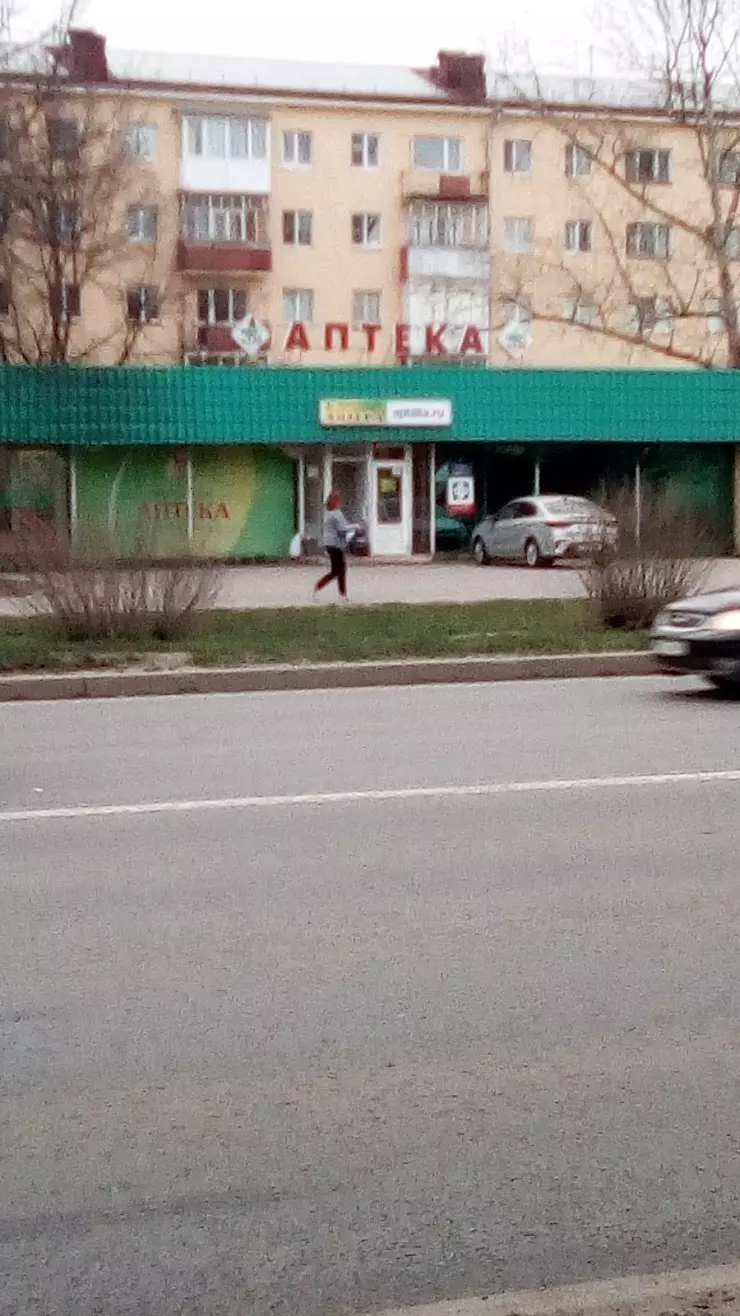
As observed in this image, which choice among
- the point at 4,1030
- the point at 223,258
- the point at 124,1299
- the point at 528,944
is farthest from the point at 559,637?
the point at 223,258

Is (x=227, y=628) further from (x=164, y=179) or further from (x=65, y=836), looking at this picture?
(x=164, y=179)

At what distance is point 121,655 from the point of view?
1541 centimetres

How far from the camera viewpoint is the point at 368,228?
53156 mm

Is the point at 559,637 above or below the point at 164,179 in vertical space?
below

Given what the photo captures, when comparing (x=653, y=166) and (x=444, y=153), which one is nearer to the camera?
(x=444, y=153)

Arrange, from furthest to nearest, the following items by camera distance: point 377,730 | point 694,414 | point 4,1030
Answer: point 694,414, point 377,730, point 4,1030

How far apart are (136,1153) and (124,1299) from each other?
731mm

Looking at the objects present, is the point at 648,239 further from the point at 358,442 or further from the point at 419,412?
the point at 358,442

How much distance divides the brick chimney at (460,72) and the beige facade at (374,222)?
0.30 ft

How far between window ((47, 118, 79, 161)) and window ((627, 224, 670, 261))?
18.0 meters

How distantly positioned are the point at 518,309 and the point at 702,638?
39.6 meters

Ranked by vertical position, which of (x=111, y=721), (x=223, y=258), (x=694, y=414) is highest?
(x=223, y=258)

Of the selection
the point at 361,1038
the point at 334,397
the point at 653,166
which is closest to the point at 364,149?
the point at 653,166

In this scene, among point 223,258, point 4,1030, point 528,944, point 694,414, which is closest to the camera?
point 4,1030
